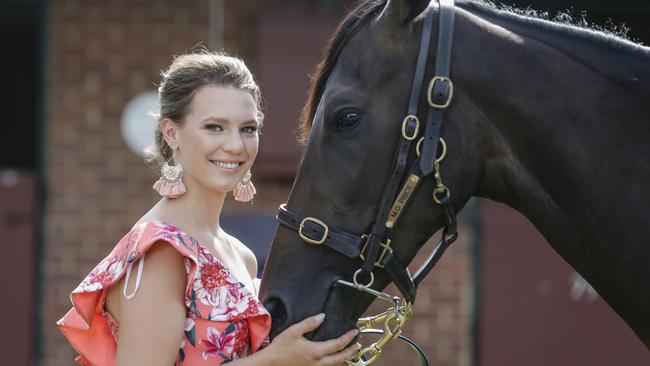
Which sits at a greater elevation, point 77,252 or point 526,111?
Result: point 526,111

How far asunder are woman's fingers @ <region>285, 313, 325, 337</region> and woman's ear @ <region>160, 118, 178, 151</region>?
67cm

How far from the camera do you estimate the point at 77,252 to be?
22.7 feet

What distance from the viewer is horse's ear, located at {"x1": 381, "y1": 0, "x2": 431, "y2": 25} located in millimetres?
2621

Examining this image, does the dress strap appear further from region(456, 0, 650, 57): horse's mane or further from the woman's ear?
region(456, 0, 650, 57): horse's mane

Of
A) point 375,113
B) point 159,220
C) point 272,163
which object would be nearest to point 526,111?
point 375,113

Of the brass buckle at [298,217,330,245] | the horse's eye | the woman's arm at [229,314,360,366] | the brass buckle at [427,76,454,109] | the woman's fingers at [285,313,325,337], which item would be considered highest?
the brass buckle at [427,76,454,109]

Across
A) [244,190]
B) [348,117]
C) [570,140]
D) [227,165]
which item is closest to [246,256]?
[244,190]

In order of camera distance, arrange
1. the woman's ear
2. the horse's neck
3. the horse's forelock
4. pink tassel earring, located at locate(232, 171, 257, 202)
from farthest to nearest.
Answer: pink tassel earring, located at locate(232, 171, 257, 202)
the woman's ear
the horse's forelock
the horse's neck

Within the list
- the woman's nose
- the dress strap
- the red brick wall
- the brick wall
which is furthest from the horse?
the red brick wall

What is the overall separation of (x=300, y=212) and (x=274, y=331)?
1.06ft

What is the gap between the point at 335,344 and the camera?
258cm

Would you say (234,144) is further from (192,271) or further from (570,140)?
(570,140)

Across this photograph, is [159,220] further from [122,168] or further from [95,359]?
[122,168]

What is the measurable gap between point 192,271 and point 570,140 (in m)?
1.04
